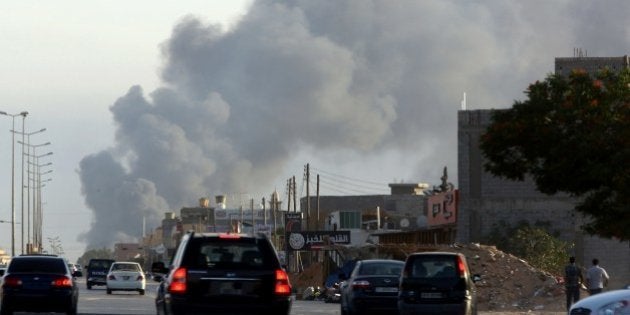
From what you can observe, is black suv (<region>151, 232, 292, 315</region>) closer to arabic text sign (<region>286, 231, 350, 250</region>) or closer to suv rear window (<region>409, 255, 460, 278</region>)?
suv rear window (<region>409, 255, 460, 278</region>)

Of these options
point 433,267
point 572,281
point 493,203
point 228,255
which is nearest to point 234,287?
point 228,255

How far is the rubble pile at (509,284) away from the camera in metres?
53.5

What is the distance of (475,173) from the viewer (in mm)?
83875

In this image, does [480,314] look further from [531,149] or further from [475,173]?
[475,173]

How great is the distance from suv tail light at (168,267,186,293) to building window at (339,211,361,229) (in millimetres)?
101651

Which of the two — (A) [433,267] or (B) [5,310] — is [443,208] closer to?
(A) [433,267]

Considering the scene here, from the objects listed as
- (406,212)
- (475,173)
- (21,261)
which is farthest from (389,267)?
(406,212)

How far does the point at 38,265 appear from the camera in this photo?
35281 millimetres

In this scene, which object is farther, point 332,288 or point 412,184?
point 412,184

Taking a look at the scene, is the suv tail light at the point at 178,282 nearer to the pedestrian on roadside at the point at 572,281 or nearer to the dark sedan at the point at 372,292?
the dark sedan at the point at 372,292

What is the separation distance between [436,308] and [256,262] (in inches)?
373

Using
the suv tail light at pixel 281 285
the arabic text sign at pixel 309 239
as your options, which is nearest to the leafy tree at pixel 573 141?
the suv tail light at pixel 281 285

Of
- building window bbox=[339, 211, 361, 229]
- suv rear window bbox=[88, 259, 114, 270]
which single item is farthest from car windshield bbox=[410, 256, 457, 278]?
building window bbox=[339, 211, 361, 229]

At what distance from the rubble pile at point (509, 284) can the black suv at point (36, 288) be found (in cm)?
1987
